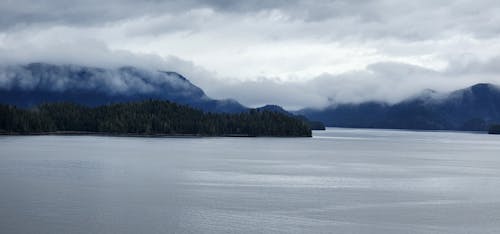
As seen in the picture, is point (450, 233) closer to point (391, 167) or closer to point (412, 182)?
point (412, 182)

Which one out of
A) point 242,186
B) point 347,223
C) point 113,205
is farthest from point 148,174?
point 347,223

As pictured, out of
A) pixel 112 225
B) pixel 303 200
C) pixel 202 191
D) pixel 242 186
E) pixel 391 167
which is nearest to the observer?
pixel 112 225

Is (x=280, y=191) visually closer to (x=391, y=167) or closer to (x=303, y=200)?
(x=303, y=200)

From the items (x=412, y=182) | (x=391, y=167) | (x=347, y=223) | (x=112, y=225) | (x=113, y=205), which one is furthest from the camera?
(x=391, y=167)

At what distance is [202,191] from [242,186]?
25.4 ft

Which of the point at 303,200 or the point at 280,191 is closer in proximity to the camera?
the point at 303,200

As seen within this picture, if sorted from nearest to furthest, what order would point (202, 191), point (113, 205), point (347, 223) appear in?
point (347, 223)
point (113, 205)
point (202, 191)

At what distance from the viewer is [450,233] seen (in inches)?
1879

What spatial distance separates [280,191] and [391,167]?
49.1 metres

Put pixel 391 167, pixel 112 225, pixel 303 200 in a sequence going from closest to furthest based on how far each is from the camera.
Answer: pixel 112 225 → pixel 303 200 → pixel 391 167

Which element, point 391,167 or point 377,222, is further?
point 391,167

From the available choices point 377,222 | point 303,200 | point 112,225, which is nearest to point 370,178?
point 303,200

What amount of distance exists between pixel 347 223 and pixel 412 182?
3777 cm

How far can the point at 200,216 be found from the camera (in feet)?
170
